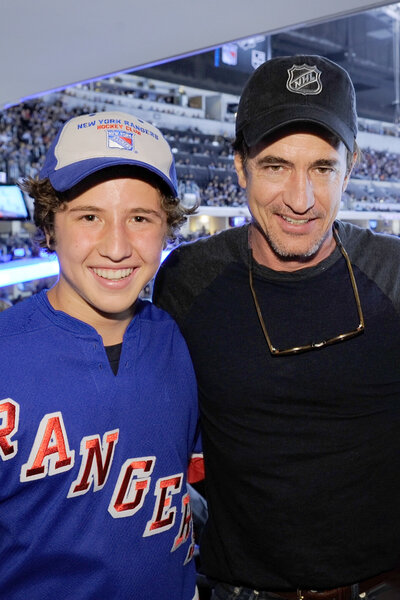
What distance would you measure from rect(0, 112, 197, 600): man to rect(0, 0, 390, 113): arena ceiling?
2.50ft

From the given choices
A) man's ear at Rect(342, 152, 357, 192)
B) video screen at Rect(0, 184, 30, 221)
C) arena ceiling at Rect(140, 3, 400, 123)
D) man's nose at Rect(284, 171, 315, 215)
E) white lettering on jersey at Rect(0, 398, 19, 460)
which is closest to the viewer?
white lettering on jersey at Rect(0, 398, 19, 460)

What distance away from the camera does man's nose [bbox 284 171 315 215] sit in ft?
3.40

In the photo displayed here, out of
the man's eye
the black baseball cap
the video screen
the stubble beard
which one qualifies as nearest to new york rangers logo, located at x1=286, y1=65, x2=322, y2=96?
the black baseball cap

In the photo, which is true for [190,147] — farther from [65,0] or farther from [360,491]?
[360,491]

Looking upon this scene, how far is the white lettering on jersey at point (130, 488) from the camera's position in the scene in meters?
0.90

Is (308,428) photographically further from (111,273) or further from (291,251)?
(111,273)

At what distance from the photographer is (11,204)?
3.92m

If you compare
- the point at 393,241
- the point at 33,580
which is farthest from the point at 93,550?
the point at 393,241

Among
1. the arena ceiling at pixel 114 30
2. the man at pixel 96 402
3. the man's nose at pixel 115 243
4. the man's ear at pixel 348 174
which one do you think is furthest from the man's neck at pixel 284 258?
the arena ceiling at pixel 114 30

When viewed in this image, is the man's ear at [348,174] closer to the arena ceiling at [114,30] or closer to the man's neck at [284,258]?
the man's neck at [284,258]

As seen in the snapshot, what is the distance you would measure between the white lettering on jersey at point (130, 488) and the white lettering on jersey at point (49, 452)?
90 millimetres

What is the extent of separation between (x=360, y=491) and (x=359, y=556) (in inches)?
4.7

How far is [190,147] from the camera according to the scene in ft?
35.9

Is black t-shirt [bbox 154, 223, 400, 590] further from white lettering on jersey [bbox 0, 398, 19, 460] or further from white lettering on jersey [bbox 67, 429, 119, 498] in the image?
white lettering on jersey [bbox 0, 398, 19, 460]
